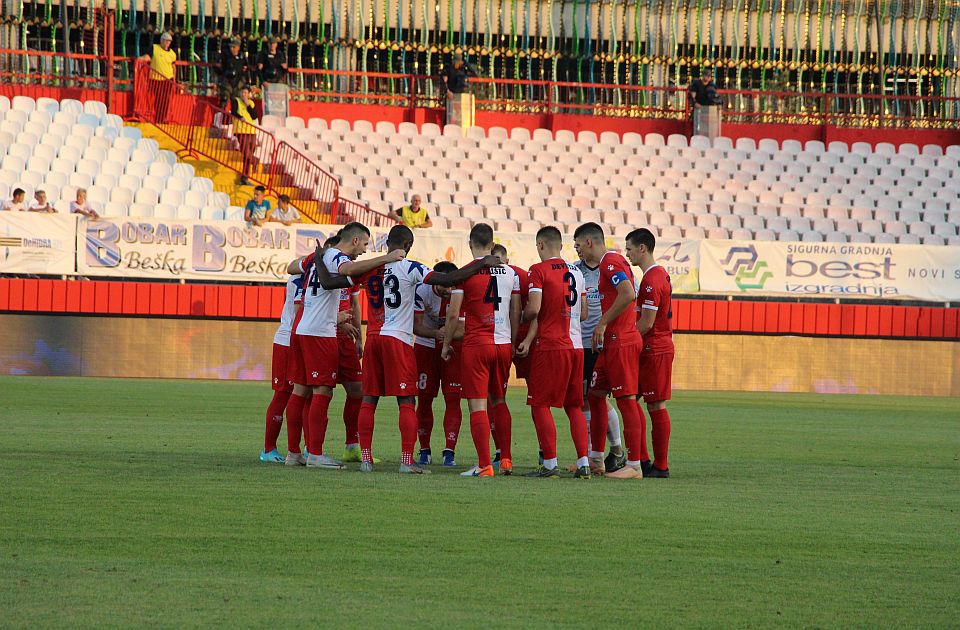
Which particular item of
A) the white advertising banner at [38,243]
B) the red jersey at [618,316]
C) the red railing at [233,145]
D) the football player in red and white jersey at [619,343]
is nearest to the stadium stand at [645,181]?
the red railing at [233,145]

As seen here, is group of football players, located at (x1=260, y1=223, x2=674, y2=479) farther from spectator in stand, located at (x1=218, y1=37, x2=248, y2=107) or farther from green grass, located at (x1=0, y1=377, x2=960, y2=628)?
spectator in stand, located at (x1=218, y1=37, x2=248, y2=107)

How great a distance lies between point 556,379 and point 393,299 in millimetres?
1299

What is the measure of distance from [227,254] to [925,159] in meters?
17.8

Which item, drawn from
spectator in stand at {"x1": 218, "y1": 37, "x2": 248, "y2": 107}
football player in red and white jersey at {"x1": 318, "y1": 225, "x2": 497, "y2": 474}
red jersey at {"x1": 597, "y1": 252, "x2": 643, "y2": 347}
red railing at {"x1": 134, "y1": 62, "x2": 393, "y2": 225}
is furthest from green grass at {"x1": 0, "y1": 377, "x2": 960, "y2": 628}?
spectator in stand at {"x1": 218, "y1": 37, "x2": 248, "y2": 107}

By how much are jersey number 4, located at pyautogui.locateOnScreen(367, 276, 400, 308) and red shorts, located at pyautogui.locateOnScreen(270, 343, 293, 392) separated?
1268 mm

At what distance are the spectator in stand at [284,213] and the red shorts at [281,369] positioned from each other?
11910 mm

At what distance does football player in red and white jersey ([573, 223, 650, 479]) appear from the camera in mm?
9977

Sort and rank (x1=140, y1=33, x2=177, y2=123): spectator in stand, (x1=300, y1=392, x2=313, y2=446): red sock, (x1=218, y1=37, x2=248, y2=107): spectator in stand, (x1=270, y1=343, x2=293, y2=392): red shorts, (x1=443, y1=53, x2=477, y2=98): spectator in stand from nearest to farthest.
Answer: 1. (x1=300, y1=392, x2=313, y2=446): red sock
2. (x1=270, y1=343, x2=293, y2=392): red shorts
3. (x1=140, y1=33, x2=177, y2=123): spectator in stand
4. (x1=218, y1=37, x2=248, y2=107): spectator in stand
5. (x1=443, y1=53, x2=477, y2=98): spectator in stand

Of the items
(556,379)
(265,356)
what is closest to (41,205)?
(265,356)

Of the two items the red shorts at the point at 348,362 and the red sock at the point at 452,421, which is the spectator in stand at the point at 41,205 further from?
the red sock at the point at 452,421

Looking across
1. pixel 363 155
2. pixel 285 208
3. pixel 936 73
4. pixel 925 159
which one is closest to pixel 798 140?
pixel 925 159

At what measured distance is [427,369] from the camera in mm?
11047

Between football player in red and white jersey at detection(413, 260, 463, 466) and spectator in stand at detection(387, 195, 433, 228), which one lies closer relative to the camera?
football player in red and white jersey at detection(413, 260, 463, 466)

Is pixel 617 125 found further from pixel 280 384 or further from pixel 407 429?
pixel 407 429
